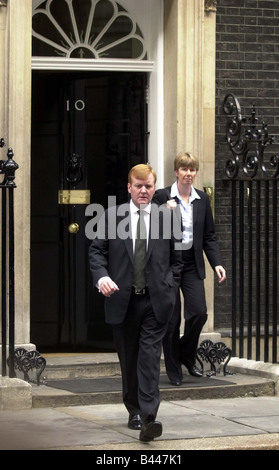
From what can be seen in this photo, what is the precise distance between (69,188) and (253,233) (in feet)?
5.71

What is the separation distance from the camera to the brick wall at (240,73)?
36.4 feet

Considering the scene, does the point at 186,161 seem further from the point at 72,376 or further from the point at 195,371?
the point at 72,376

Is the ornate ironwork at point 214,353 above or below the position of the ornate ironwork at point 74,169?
below

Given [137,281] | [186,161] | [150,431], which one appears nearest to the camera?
[150,431]

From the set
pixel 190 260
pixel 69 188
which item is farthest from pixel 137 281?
pixel 69 188

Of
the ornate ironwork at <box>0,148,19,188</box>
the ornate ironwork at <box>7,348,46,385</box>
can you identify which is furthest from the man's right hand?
the ornate ironwork at <box>7,348,46,385</box>

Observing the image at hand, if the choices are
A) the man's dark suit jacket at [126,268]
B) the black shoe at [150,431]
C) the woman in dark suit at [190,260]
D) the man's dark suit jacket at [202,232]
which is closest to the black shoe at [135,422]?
the black shoe at [150,431]

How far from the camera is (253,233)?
442 inches

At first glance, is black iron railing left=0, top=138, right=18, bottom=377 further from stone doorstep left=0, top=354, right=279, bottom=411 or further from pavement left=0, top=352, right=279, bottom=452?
pavement left=0, top=352, right=279, bottom=452

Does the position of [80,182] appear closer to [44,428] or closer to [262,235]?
[262,235]

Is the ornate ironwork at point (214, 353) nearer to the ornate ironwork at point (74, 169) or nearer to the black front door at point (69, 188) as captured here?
the black front door at point (69, 188)

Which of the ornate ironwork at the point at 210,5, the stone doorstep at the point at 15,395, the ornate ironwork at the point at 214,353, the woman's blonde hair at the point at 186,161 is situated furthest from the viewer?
the ornate ironwork at the point at 210,5

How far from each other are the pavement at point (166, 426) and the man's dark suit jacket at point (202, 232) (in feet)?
3.41
